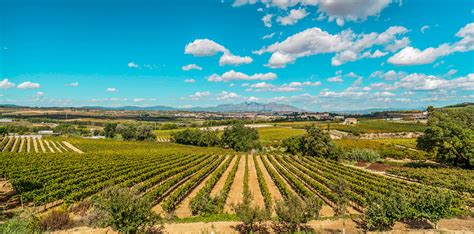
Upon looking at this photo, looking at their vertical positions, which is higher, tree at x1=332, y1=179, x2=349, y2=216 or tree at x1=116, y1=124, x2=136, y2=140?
tree at x1=332, y1=179, x2=349, y2=216

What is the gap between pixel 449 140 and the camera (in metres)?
44.3

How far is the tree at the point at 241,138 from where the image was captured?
88.4 metres

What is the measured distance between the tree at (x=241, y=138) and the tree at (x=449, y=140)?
50416 mm

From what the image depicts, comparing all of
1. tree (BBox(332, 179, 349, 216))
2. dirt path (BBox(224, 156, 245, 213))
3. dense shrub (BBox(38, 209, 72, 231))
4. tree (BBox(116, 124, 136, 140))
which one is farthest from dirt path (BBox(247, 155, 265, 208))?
tree (BBox(116, 124, 136, 140))

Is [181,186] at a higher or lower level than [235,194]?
higher

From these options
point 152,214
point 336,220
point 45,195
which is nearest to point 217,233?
point 152,214

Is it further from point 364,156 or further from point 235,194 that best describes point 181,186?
point 364,156

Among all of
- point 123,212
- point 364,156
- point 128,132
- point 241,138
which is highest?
point 123,212

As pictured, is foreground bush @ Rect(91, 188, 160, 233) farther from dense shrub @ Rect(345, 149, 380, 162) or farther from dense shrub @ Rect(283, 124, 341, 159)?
dense shrub @ Rect(345, 149, 380, 162)

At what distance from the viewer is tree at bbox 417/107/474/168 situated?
43.2m

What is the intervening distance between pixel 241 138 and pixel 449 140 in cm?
5889

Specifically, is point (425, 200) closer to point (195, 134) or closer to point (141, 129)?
point (195, 134)

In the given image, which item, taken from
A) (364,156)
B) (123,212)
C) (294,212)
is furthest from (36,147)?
(364,156)

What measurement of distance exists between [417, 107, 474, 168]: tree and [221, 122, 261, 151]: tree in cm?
5042
